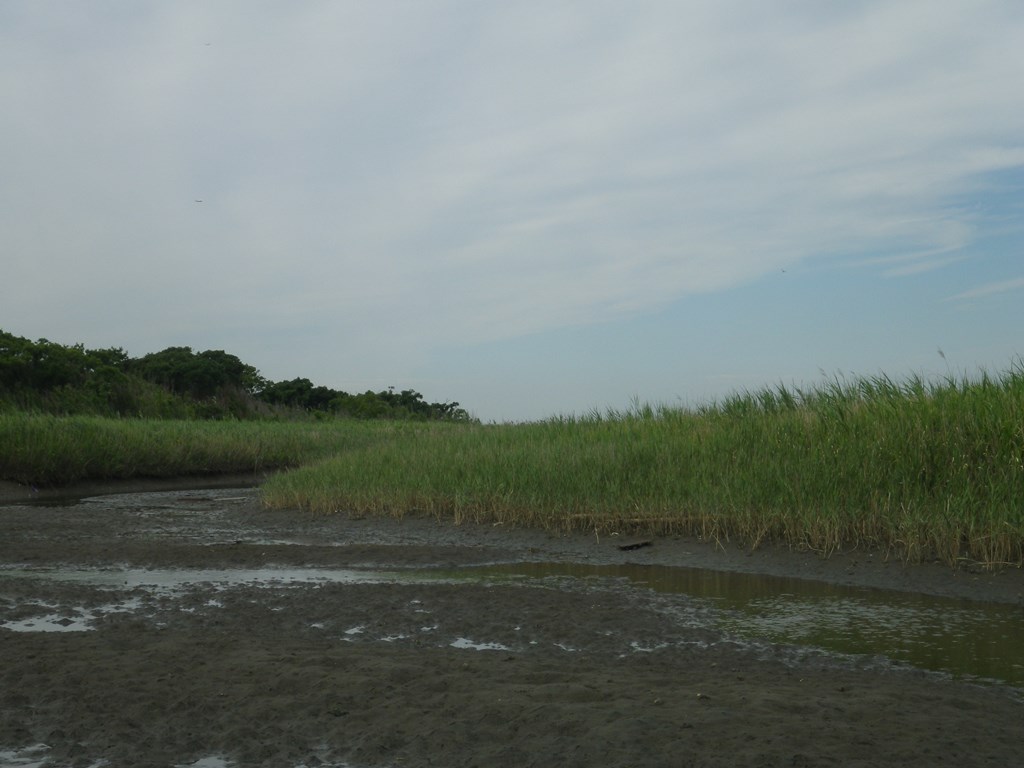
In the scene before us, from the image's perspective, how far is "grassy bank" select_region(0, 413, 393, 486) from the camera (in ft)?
56.7

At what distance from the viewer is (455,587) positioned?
249 inches

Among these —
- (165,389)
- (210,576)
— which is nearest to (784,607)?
(210,576)

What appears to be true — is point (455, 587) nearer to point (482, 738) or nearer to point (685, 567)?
point (685, 567)

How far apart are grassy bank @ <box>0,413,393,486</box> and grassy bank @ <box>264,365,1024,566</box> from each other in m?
7.35

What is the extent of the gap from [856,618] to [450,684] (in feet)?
9.79

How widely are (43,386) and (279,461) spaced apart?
34.6 ft

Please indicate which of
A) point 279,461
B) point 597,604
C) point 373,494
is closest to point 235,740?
point 597,604

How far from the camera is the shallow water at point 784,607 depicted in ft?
15.6

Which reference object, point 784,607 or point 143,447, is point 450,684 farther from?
point 143,447

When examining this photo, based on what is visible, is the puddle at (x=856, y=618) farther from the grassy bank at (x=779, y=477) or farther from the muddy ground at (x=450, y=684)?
the grassy bank at (x=779, y=477)

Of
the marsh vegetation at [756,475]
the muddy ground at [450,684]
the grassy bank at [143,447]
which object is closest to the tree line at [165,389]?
the grassy bank at [143,447]

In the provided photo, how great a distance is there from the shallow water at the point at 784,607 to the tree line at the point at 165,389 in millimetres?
17804

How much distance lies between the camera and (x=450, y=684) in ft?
12.0

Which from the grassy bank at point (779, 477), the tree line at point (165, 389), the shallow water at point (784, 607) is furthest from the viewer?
the tree line at point (165, 389)
